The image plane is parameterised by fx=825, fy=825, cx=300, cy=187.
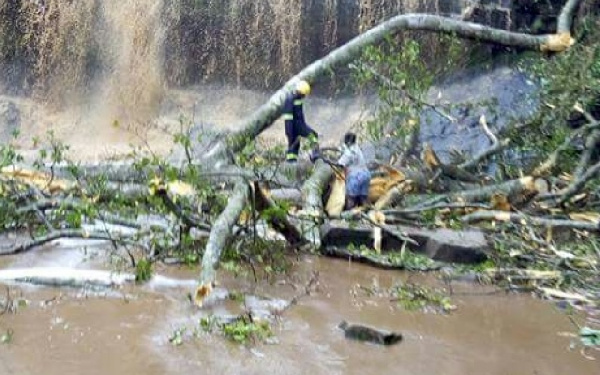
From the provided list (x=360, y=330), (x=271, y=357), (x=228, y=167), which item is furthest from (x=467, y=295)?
(x=228, y=167)

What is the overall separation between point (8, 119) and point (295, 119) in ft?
29.2

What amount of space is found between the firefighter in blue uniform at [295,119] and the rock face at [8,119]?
8.54m

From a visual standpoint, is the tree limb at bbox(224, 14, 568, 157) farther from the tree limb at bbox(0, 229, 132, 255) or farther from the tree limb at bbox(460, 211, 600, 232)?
the tree limb at bbox(0, 229, 132, 255)

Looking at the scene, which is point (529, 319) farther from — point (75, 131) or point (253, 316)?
point (75, 131)

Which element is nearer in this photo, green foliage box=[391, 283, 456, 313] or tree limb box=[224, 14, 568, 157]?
green foliage box=[391, 283, 456, 313]

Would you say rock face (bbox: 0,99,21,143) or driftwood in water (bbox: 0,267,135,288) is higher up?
rock face (bbox: 0,99,21,143)

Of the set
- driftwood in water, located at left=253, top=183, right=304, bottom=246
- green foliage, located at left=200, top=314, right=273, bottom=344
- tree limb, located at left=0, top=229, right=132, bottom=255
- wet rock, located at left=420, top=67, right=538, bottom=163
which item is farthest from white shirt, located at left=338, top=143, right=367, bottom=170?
green foliage, located at left=200, top=314, right=273, bottom=344

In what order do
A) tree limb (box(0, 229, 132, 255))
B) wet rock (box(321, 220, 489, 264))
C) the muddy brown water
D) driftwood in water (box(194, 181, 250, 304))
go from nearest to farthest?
the muddy brown water
driftwood in water (box(194, 181, 250, 304))
tree limb (box(0, 229, 132, 255))
wet rock (box(321, 220, 489, 264))

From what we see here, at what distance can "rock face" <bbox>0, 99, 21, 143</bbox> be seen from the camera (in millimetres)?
17594

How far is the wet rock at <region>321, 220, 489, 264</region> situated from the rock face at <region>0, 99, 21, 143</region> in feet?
37.6

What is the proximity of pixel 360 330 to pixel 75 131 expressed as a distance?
1393 cm

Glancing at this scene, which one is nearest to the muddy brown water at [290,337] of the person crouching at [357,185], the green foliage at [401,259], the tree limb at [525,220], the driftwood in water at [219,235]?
the driftwood in water at [219,235]

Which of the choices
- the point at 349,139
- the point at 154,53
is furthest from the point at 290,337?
the point at 154,53

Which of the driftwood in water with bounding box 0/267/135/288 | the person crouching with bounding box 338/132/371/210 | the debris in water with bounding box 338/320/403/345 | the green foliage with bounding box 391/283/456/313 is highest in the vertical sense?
the person crouching with bounding box 338/132/371/210
